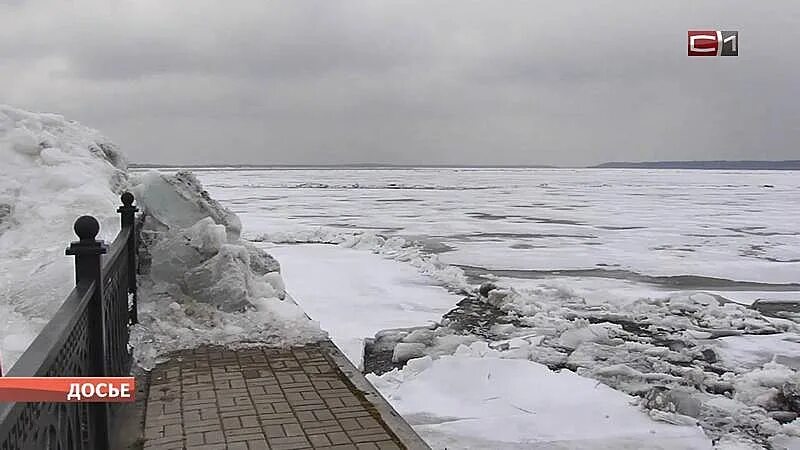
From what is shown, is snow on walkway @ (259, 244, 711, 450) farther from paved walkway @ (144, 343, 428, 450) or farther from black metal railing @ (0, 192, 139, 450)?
black metal railing @ (0, 192, 139, 450)

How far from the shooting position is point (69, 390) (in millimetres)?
1788

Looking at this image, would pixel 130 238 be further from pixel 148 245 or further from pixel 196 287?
pixel 148 245

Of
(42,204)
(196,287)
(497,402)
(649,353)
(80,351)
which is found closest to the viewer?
(80,351)

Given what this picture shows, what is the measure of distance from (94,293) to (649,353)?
6247 millimetres

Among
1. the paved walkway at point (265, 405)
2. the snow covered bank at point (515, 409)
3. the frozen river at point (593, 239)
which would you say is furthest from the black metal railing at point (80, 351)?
the frozen river at point (593, 239)

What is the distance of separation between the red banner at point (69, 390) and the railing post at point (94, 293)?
1.28 meters

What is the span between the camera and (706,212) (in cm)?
3009

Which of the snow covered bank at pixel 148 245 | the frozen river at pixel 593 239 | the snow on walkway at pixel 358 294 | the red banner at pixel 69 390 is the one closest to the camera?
the red banner at pixel 69 390

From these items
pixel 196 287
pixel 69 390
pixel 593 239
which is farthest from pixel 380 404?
pixel 593 239

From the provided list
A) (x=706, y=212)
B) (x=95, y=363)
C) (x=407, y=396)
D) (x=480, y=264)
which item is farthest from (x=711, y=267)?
(x=706, y=212)

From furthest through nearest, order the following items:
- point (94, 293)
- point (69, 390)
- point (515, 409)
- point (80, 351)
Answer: point (515, 409), point (94, 293), point (80, 351), point (69, 390)

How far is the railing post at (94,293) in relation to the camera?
3.03 meters

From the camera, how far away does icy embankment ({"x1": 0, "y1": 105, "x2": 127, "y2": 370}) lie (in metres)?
5.07

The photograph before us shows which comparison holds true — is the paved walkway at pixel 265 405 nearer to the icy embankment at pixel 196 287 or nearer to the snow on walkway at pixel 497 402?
the icy embankment at pixel 196 287
